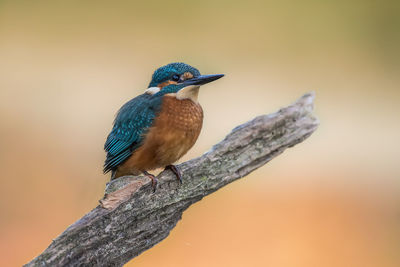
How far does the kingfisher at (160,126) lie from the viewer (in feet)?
7.80

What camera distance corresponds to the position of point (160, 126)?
2.41 meters

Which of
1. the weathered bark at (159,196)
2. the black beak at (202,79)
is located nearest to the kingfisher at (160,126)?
the black beak at (202,79)

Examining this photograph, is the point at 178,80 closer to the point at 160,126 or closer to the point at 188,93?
the point at 188,93

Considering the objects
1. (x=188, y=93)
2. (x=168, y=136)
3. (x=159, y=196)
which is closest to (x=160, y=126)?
(x=168, y=136)

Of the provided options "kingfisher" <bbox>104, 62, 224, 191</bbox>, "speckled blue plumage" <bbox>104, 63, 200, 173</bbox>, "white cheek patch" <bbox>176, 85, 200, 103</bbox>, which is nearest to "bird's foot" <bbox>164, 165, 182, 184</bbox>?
"kingfisher" <bbox>104, 62, 224, 191</bbox>

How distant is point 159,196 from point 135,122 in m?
0.46

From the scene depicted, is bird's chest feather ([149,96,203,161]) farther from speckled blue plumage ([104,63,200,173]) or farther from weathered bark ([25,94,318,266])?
weathered bark ([25,94,318,266])

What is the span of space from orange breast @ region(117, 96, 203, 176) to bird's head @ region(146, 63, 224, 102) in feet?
0.15

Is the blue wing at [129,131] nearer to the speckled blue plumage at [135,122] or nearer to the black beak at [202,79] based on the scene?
the speckled blue plumage at [135,122]

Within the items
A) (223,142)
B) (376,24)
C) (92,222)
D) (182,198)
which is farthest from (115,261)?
(376,24)

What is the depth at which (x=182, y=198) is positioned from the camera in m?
2.12

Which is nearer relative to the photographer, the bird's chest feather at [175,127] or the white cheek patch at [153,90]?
the bird's chest feather at [175,127]

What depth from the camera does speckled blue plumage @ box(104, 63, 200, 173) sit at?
2.43 m

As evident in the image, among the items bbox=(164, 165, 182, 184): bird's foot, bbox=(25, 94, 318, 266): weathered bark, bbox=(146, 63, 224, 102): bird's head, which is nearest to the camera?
bbox=(25, 94, 318, 266): weathered bark
